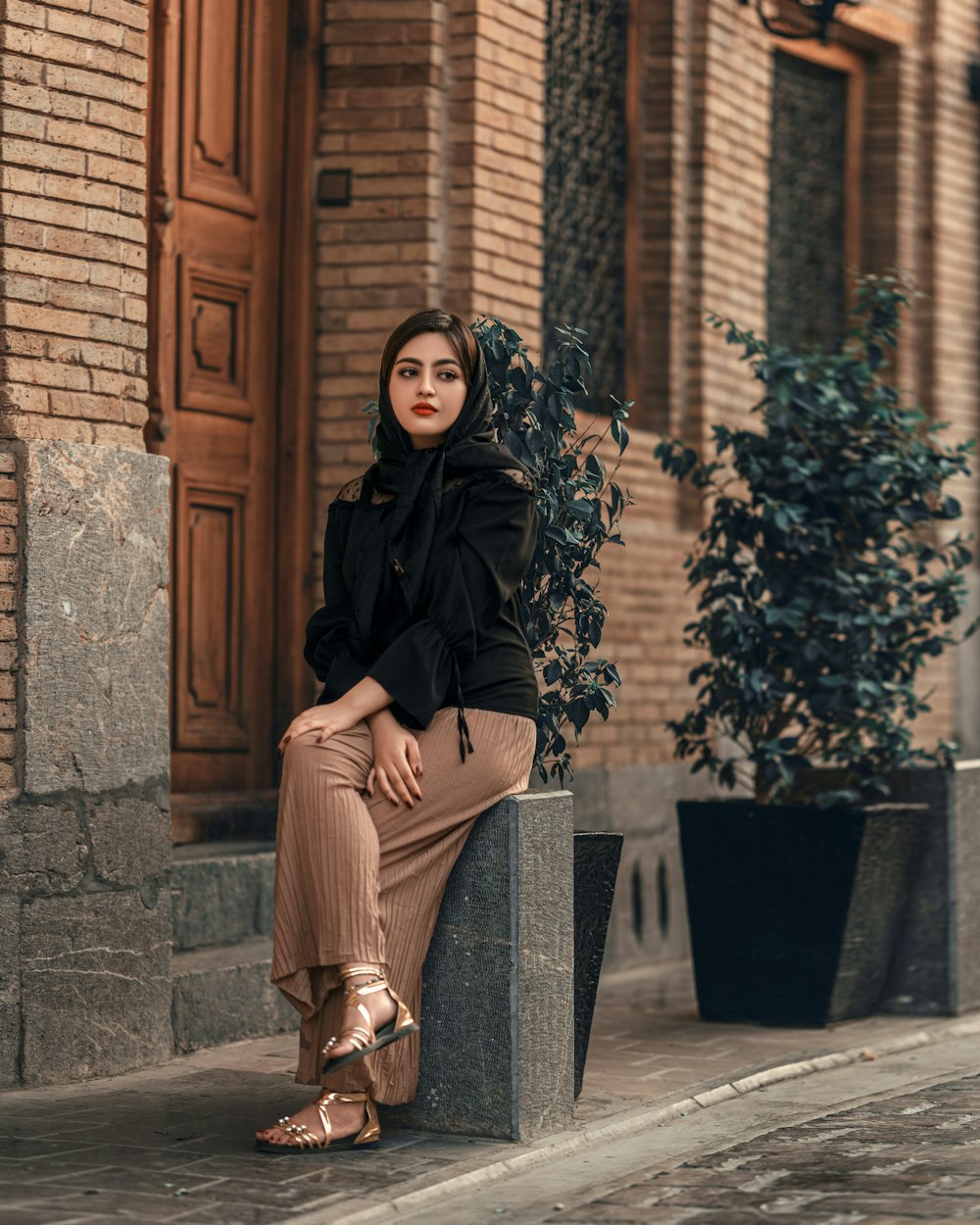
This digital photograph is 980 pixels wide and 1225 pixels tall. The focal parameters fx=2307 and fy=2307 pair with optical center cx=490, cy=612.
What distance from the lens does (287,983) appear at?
544cm

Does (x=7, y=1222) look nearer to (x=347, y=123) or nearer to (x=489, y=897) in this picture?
(x=489, y=897)

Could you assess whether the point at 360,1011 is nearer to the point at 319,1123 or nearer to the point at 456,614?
the point at 319,1123

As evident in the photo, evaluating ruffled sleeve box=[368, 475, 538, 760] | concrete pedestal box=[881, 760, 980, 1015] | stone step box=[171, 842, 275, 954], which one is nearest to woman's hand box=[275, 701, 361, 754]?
ruffled sleeve box=[368, 475, 538, 760]

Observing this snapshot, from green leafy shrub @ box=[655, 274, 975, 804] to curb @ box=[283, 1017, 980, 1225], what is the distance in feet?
2.77

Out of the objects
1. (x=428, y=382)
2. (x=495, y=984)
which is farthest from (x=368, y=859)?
(x=428, y=382)

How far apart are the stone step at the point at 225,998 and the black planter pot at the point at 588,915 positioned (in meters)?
1.34

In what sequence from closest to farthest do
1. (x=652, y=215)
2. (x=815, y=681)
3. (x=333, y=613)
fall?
(x=333, y=613)
(x=815, y=681)
(x=652, y=215)

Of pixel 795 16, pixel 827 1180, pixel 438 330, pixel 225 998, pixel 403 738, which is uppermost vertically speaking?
pixel 795 16

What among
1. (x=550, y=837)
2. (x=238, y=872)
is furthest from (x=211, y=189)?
(x=550, y=837)

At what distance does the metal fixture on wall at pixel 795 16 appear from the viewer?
34.2 ft

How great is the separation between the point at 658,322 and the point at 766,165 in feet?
4.01

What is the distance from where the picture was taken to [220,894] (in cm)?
732

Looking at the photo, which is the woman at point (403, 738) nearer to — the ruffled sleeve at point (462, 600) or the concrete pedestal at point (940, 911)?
the ruffled sleeve at point (462, 600)

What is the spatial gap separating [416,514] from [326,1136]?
1.48 meters
